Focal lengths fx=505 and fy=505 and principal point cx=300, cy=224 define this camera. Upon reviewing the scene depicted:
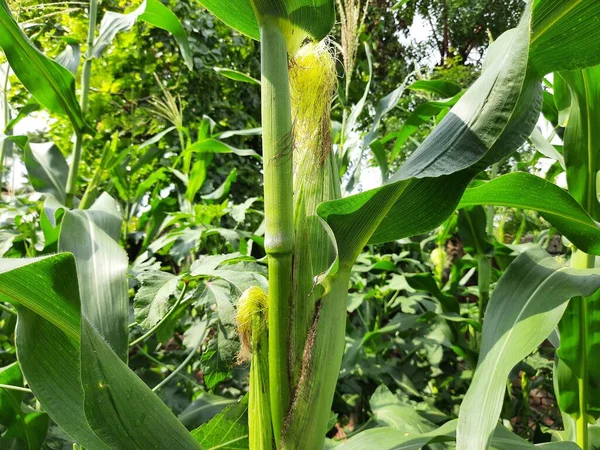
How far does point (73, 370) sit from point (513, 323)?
55 centimetres

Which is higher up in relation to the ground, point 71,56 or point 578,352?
point 71,56

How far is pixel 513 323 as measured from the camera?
25.9 inches

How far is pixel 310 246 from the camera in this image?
1.83 ft

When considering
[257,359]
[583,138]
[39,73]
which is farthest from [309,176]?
[39,73]

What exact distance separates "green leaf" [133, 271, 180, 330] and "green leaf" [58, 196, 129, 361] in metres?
0.05

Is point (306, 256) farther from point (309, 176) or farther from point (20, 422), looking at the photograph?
point (20, 422)

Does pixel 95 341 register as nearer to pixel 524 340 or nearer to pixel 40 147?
pixel 524 340

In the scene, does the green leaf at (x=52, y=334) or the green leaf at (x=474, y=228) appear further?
the green leaf at (x=474, y=228)

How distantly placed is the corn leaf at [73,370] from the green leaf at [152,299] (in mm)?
164

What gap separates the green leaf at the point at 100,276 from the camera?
2.19 ft

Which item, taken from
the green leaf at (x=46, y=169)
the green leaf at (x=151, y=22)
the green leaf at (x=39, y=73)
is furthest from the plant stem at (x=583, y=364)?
the green leaf at (x=46, y=169)

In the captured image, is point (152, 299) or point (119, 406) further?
point (152, 299)

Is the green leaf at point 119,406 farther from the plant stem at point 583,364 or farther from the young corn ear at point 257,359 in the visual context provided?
the plant stem at point 583,364

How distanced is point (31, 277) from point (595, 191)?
913 mm
